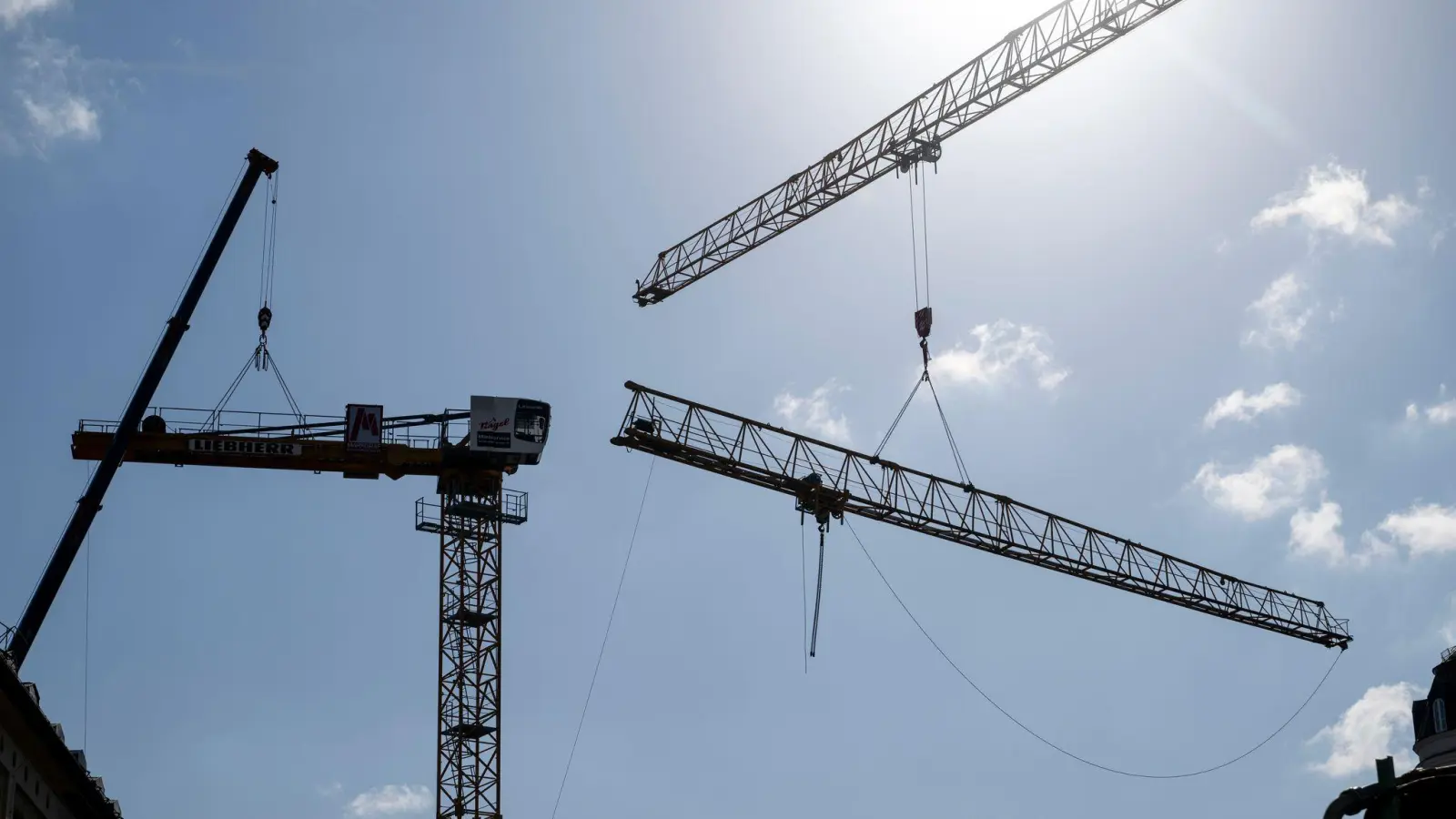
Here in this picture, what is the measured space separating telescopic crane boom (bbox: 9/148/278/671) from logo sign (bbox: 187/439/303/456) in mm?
2972

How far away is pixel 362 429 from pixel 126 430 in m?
10.4

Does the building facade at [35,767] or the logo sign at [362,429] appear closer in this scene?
the building facade at [35,767]

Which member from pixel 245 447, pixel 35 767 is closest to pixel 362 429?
pixel 245 447

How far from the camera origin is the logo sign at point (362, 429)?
80.2 metres

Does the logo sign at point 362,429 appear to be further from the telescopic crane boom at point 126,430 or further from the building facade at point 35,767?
the building facade at point 35,767

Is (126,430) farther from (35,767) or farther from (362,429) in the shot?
(35,767)

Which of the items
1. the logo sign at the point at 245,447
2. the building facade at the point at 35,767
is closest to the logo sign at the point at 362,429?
the logo sign at the point at 245,447

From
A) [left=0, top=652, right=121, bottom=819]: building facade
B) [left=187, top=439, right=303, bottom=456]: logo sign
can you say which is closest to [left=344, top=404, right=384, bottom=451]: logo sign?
[left=187, top=439, right=303, bottom=456]: logo sign

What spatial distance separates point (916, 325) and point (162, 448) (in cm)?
3365

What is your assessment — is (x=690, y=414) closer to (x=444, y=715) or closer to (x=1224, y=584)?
(x=444, y=715)

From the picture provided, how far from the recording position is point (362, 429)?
80.6 m

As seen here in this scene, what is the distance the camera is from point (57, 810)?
52.3 m

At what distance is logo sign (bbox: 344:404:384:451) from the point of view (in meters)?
80.2

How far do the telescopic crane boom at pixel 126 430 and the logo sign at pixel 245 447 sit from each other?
297 cm
